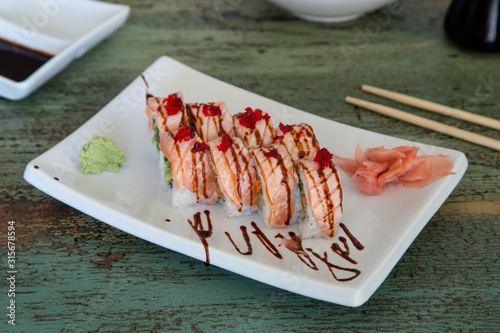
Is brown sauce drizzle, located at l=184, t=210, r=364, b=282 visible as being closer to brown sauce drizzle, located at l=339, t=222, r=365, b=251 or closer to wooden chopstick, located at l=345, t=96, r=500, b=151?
brown sauce drizzle, located at l=339, t=222, r=365, b=251

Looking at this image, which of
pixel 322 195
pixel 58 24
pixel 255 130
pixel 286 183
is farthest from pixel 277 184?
pixel 58 24

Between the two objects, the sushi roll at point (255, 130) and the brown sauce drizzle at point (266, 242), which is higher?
the sushi roll at point (255, 130)

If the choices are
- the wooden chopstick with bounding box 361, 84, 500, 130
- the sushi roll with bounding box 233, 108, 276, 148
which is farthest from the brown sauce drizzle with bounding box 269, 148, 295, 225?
the wooden chopstick with bounding box 361, 84, 500, 130

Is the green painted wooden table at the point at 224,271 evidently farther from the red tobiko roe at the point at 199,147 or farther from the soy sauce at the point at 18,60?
the red tobiko roe at the point at 199,147

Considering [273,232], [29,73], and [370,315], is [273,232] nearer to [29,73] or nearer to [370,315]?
[370,315]

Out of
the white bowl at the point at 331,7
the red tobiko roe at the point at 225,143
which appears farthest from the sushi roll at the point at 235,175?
the white bowl at the point at 331,7
